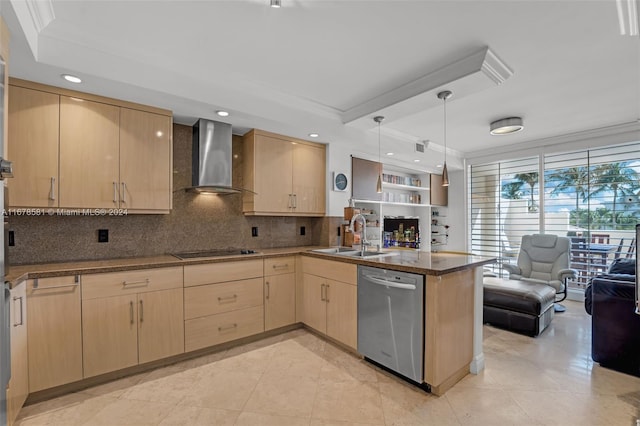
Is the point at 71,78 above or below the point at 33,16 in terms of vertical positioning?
below

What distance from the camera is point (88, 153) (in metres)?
2.41

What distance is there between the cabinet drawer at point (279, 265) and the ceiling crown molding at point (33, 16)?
2.35 m

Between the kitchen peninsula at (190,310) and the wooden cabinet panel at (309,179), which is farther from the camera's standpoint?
the wooden cabinet panel at (309,179)

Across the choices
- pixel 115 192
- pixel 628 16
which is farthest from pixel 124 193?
pixel 628 16

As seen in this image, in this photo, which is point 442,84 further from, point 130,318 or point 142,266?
point 130,318

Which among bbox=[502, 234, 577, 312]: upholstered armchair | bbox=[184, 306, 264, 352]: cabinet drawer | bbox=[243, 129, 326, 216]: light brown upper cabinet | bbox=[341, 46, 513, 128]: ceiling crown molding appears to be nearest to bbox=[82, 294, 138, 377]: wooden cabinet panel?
bbox=[184, 306, 264, 352]: cabinet drawer

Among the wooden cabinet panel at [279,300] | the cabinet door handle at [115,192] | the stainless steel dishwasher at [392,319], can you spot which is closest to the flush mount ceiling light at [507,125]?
the stainless steel dishwasher at [392,319]

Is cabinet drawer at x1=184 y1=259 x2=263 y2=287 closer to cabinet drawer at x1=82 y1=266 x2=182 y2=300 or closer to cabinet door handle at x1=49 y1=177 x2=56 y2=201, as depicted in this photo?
cabinet drawer at x1=82 y1=266 x2=182 y2=300

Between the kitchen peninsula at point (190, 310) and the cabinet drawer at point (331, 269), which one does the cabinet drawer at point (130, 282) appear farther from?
the cabinet drawer at point (331, 269)

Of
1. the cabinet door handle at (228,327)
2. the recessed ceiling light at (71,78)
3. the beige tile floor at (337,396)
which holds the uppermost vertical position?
the recessed ceiling light at (71,78)

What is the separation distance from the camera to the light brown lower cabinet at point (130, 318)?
222 cm

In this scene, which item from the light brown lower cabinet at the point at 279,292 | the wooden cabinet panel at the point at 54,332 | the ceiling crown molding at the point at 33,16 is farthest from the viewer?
the light brown lower cabinet at the point at 279,292

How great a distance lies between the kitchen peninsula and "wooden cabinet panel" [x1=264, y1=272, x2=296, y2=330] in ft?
0.04

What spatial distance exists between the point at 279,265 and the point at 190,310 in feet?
3.18
